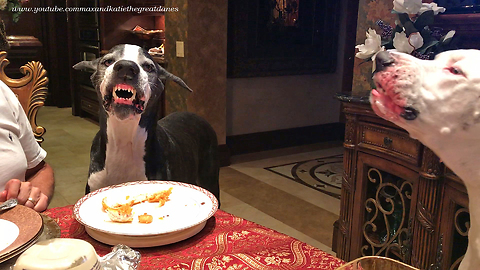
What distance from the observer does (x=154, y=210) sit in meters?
0.99

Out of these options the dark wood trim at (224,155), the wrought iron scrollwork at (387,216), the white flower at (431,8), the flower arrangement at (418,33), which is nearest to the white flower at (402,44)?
the flower arrangement at (418,33)

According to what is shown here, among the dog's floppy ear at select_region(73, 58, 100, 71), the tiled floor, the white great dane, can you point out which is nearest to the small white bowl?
the white great dane

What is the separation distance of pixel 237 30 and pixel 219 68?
1.73ft

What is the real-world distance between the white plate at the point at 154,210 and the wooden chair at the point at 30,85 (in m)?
0.94

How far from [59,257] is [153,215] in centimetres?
40

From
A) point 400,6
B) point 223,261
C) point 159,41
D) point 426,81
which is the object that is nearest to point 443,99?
point 426,81

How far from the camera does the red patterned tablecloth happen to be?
0.81m

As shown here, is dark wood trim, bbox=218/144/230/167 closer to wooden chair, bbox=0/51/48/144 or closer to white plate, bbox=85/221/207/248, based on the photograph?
wooden chair, bbox=0/51/48/144

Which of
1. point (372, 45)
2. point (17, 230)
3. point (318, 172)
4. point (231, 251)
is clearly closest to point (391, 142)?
point (372, 45)

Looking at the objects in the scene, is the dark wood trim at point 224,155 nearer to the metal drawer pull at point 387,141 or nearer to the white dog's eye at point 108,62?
the metal drawer pull at point 387,141

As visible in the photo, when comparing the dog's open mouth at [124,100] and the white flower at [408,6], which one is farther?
the white flower at [408,6]

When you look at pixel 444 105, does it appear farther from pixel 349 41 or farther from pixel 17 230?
pixel 349 41

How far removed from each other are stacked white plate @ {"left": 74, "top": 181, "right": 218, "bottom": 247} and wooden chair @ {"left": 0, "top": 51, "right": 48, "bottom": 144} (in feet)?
3.08

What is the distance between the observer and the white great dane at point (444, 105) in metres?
0.55
